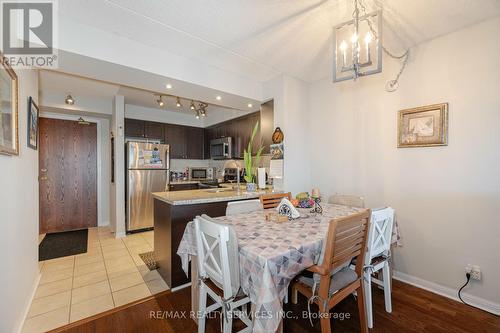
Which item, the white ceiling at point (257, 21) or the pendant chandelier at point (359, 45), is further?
the white ceiling at point (257, 21)

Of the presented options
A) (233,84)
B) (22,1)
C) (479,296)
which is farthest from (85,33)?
(479,296)

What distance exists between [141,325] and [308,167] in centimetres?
275

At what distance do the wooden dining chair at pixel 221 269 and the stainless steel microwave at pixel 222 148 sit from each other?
10.3 feet

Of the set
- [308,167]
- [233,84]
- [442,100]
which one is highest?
[233,84]

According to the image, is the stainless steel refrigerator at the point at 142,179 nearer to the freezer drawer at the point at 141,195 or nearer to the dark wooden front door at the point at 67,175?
the freezer drawer at the point at 141,195

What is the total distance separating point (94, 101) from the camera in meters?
3.95

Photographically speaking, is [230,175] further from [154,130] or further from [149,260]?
[149,260]

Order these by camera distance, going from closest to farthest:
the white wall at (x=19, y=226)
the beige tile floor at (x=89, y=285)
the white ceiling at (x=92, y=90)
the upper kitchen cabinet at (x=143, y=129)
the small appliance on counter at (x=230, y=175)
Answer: the white wall at (x=19, y=226) → the beige tile floor at (x=89, y=285) → the white ceiling at (x=92, y=90) → the upper kitchen cabinet at (x=143, y=129) → the small appliance on counter at (x=230, y=175)

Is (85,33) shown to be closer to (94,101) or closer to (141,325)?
(94,101)

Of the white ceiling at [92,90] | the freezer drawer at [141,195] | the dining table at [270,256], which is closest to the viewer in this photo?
the dining table at [270,256]

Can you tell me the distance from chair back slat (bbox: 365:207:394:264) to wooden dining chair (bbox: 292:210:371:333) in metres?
0.16

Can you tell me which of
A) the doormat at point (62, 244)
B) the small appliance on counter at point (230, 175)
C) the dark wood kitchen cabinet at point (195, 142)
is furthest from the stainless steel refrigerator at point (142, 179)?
the small appliance on counter at point (230, 175)

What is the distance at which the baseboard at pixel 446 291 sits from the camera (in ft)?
6.28

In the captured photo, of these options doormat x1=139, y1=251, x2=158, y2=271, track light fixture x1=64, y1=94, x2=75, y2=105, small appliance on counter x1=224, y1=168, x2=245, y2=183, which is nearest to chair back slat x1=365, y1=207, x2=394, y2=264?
doormat x1=139, y1=251, x2=158, y2=271
